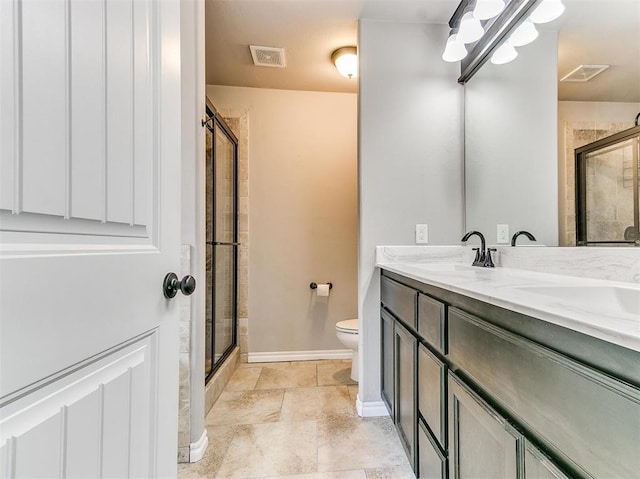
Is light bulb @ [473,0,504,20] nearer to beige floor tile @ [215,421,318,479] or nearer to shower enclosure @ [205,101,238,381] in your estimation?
shower enclosure @ [205,101,238,381]

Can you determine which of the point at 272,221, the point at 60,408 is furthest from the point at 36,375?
the point at 272,221

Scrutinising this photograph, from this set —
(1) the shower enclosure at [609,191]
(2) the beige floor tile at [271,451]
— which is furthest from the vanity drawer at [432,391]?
(1) the shower enclosure at [609,191]

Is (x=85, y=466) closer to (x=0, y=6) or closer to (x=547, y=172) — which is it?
(x=0, y=6)

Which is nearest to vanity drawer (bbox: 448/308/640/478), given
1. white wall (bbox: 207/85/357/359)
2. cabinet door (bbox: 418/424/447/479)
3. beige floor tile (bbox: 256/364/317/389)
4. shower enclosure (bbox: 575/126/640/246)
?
cabinet door (bbox: 418/424/447/479)

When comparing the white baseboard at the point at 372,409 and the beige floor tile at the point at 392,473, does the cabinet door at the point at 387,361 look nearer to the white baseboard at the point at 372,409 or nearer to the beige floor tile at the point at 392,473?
the white baseboard at the point at 372,409

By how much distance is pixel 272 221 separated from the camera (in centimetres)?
281

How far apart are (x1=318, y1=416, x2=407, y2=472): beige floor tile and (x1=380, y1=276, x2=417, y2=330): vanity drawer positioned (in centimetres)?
67

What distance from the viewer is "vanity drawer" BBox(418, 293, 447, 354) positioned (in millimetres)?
1019

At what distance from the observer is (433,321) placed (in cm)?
110

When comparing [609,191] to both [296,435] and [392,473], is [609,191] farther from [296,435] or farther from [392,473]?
[296,435]

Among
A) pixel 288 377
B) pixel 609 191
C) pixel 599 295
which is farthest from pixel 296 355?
pixel 609 191

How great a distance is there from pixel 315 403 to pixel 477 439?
1394mm

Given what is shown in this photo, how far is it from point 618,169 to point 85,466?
5.42 ft

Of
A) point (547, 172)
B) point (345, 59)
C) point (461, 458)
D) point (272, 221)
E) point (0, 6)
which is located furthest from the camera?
point (272, 221)
